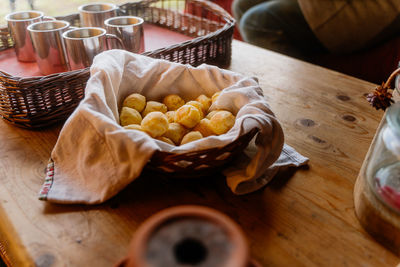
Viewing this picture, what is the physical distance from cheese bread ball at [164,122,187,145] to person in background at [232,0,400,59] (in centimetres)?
112

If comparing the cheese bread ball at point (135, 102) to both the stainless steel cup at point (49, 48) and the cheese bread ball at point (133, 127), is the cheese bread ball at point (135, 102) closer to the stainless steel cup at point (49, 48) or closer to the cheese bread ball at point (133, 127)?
the cheese bread ball at point (133, 127)

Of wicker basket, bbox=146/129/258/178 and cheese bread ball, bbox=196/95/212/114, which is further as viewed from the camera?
cheese bread ball, bbox=196/95/212/114

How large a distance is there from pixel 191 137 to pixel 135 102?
0.15 meters

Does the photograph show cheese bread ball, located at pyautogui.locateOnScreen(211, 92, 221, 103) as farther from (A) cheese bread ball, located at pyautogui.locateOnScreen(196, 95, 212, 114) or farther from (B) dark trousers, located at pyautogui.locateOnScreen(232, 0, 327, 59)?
(B) dark trousers, located at pyautogui.locateOnScreen(232, 0, 327, 59)

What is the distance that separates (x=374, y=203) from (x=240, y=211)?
7.6 inches

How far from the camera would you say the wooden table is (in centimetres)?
47

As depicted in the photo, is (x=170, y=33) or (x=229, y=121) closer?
(x=229, y=121)

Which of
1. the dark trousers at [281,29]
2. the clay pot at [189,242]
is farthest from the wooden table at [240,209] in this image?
the dark trousers at [281,29]

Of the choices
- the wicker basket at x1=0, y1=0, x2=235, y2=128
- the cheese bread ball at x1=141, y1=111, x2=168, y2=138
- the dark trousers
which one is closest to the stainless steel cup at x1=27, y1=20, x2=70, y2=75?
the wicker basket at x1=0, y1=0, x2=235, y2=128


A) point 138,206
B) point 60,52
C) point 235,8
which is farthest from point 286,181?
point 235,8

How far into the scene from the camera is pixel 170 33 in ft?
3.85

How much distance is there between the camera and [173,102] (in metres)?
0.69

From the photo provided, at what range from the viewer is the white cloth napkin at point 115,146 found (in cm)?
50

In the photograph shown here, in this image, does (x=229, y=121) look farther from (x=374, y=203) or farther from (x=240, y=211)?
(x=374, y=203)
